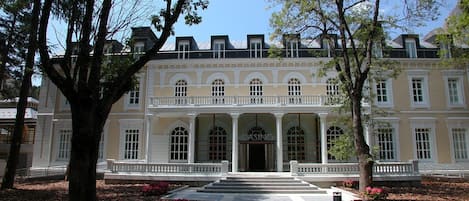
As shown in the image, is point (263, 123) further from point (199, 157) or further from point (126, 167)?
point (126, 167)

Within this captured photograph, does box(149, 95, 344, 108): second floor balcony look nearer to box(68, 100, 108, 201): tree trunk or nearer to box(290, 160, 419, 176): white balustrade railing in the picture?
box(290, 160, 419, 176): white balustrade railing

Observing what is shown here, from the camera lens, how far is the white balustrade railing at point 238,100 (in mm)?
20245

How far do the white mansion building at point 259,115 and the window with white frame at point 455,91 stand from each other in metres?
0.07

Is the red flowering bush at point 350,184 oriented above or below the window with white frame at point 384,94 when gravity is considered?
below

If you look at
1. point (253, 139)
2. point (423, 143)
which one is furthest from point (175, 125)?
point (423, 143)

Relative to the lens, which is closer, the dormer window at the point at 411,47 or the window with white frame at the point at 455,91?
the window with white frame at the point at 455,91

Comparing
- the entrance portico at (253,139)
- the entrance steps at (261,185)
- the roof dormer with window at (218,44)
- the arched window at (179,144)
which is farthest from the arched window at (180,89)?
the entrance steps at (261,185)

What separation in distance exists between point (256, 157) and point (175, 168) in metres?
6.45

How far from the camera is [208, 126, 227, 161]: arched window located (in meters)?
22.3

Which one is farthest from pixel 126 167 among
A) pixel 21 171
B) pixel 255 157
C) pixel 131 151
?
pixel 21 171

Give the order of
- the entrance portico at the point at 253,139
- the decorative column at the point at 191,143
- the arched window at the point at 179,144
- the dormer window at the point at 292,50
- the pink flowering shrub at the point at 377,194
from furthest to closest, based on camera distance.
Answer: the dormer window at the point at 292,50
the arched window at the point at 179,144
the entrance portico at the point at 253,139
the decorative column at the point at 191,143
the pink flowering shrub at the point at 377,194

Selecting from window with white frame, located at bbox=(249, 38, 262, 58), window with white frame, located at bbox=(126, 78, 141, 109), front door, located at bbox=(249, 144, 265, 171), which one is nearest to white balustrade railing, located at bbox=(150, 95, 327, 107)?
window with white frame, located at bbox=(126, 78, 141, 109)

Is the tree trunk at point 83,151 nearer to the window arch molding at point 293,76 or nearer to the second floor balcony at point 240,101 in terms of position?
the second floor balcony at point 240,101

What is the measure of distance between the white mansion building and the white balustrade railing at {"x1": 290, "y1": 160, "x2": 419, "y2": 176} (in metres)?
4.31
